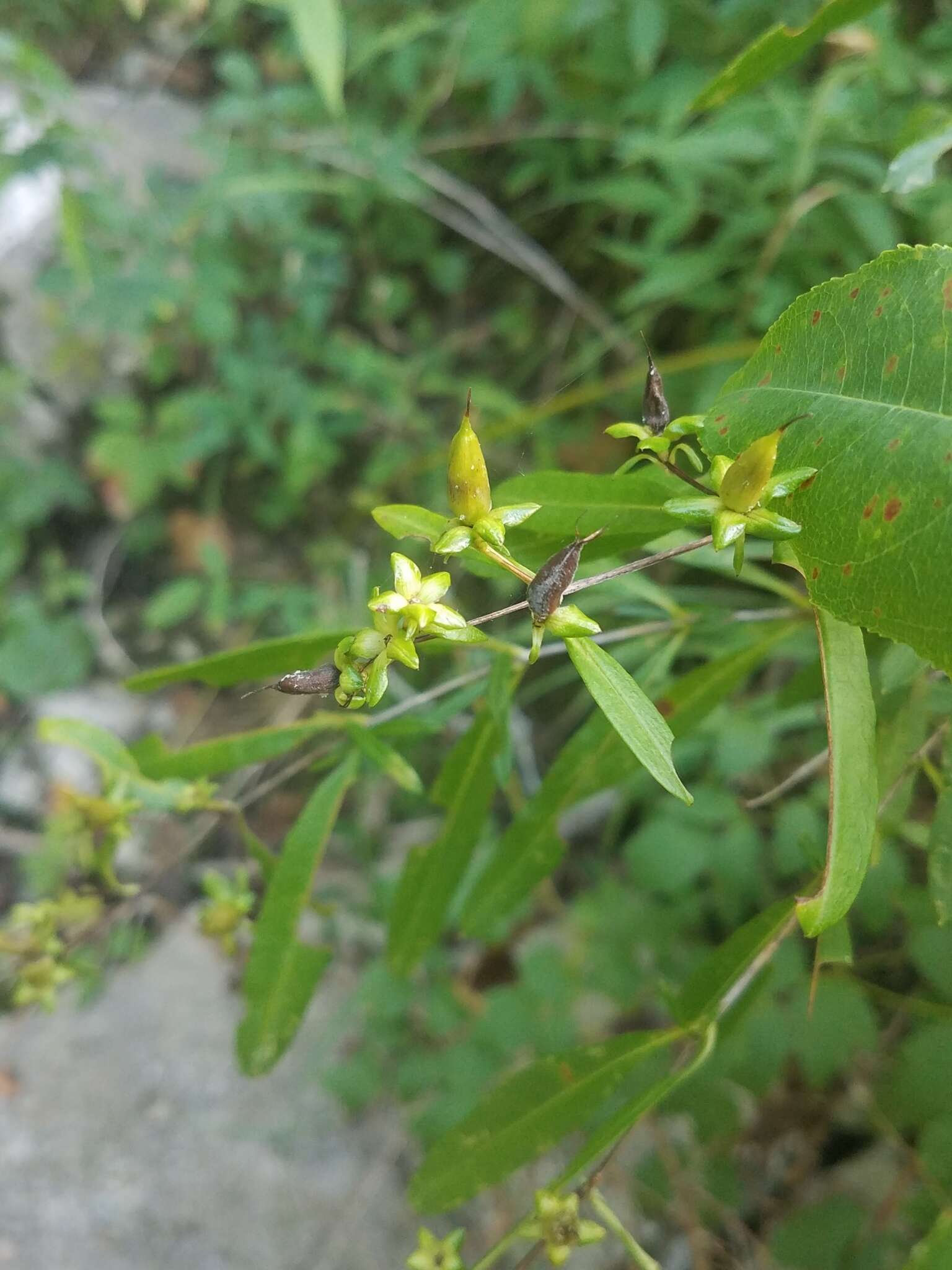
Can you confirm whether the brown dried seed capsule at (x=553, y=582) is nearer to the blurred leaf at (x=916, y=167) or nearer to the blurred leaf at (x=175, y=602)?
the blurred leaf at (x=916, y=167)

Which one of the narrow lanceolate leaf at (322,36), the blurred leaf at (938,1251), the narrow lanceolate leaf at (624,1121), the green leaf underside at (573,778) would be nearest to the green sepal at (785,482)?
the green leaf underside at (573,778)

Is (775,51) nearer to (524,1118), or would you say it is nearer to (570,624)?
(570,624)

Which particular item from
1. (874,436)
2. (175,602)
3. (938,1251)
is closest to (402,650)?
(874,436)

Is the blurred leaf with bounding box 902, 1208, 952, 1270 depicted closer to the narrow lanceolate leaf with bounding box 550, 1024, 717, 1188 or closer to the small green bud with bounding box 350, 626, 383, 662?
the narrow lanceolate leaf with bounding box 550, 1024, 717, 1188

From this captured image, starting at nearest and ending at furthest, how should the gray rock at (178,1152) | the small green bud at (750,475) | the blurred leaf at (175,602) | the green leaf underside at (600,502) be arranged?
the small green bud at (750,475), the green leaf underside at (600,502), the gray rock at (178,1152), the blurred leaf at (175,602)

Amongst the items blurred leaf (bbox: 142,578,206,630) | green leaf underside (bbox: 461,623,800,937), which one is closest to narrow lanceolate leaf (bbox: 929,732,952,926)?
green leaf underside (bbox: 461,623,800,937)

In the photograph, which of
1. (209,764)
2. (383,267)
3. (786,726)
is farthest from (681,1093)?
(383,267)

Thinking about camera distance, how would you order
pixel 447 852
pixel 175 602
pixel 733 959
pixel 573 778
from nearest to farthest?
pixel 733 959 < pixel 573 778 < pixel 447 852 < pixel 175 602
